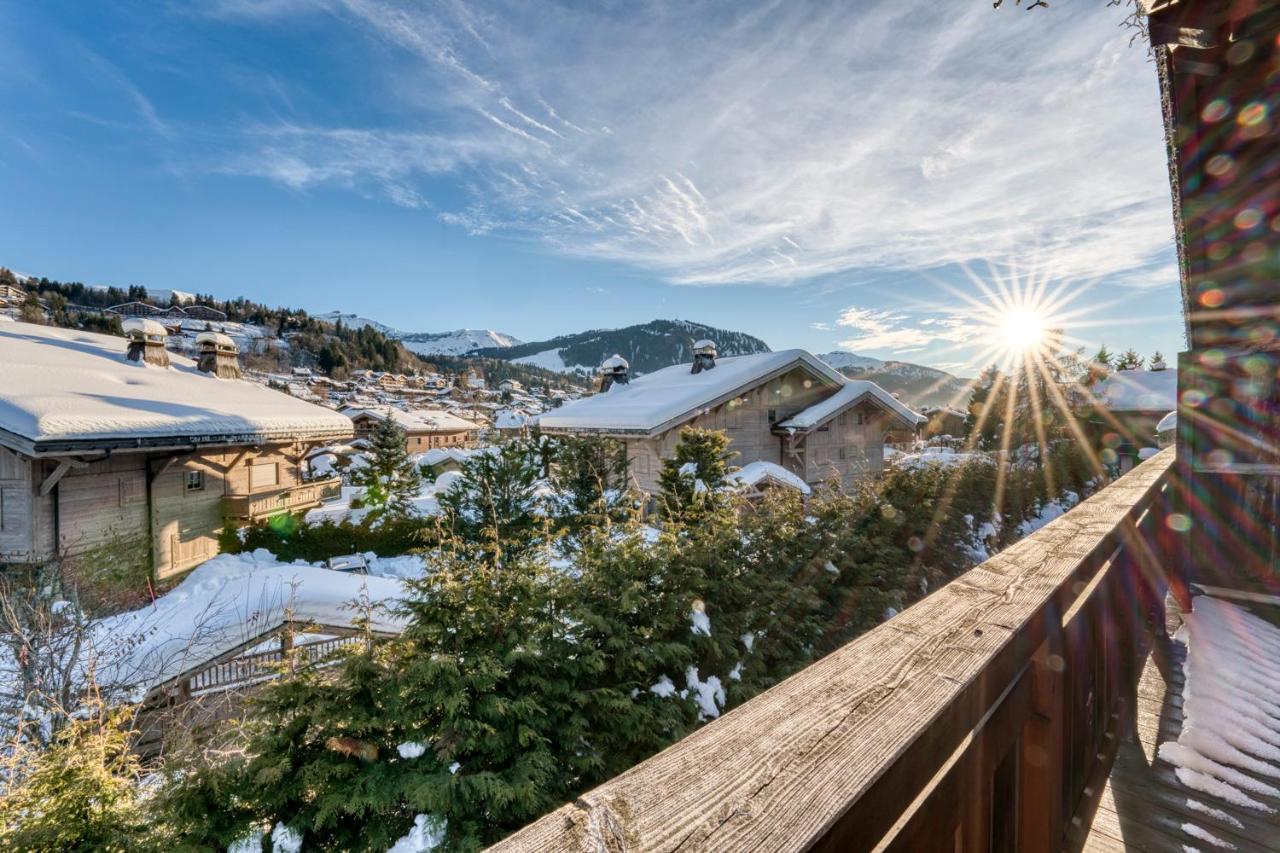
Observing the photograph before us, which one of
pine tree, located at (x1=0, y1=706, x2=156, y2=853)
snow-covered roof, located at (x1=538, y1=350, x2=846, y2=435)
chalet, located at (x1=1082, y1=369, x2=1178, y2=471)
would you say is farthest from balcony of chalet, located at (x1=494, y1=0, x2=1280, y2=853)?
chalet, located at (x1=1082, y1=369, x2=1178, y2=471)

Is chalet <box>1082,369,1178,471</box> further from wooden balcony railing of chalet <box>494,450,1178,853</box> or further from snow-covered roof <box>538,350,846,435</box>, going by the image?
wooden balcony railing of chalet <box>494,450,1178,853</box>

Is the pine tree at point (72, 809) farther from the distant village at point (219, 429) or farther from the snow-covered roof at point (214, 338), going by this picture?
the snow-covered roof at point (214, 338)

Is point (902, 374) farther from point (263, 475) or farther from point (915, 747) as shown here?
point (915, 747)

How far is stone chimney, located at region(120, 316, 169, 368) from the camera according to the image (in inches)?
588

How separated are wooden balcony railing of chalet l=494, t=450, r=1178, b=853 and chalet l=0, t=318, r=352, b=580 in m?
12.7

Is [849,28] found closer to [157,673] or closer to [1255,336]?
[1255,336]

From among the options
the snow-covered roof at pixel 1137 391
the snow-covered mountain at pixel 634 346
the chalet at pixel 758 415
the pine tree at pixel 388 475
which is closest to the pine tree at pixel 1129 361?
the snow-covered roof at pixel 1137 391

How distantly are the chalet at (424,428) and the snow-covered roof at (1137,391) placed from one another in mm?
42570

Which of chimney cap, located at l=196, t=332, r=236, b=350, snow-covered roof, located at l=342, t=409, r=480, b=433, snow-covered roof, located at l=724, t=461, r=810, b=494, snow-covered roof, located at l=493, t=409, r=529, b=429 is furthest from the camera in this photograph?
snow-covered roof, located at l=342, t=409, r=480, b=433

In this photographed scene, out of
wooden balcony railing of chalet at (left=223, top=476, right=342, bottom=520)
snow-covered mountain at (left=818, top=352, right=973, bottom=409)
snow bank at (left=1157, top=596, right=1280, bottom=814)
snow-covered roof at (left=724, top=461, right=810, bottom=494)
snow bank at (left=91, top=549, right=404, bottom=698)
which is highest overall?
snow-covered mountain at (left=818, top=352, right=973, bottom=409)

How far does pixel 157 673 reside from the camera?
7.29 metres

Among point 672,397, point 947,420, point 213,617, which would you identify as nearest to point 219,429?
point 213,617

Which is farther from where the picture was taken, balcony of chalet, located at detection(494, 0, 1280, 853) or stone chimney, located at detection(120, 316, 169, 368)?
stone chimney, located at detection(120, 316, 169, 368)

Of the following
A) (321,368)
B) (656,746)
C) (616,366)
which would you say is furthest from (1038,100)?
(321,368)
